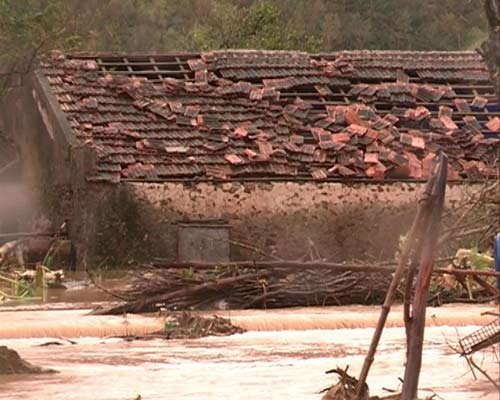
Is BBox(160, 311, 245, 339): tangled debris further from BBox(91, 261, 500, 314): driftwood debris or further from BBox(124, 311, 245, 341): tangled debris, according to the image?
BBox(91, 261, 500, 314): driftwood debris

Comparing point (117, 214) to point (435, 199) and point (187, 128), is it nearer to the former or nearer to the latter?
point (187, 128)

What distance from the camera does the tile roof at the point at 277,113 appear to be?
877 inches

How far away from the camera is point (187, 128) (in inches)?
Result: 906

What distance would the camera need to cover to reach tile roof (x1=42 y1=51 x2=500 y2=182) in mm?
22266

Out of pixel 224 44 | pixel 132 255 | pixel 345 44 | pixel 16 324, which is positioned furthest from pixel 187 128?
pixel 345 44

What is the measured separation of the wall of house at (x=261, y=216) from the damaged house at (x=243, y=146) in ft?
0.06

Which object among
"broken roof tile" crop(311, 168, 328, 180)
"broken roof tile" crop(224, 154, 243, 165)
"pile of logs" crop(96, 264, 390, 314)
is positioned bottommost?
"pile of logs" crop(96, 264, 390, 314)

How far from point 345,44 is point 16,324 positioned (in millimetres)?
31749

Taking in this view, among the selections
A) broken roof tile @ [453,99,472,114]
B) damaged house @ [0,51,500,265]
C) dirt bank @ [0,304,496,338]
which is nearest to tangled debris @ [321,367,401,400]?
dirt bank @ [0,304,496,338]

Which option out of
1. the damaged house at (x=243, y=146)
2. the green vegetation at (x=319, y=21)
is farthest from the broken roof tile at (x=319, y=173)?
the green vegetation at (x=319, y=21)

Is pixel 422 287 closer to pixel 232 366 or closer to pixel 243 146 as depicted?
pixel 232 366

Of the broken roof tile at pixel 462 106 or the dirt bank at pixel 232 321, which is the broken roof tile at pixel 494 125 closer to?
the broken roof tile at pixel 462 106

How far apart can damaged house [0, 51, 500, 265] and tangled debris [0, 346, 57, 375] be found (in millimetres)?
8753

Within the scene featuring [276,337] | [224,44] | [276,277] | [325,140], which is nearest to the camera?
[276,337]
